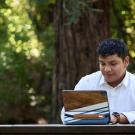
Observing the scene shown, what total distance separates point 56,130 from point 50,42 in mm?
11942

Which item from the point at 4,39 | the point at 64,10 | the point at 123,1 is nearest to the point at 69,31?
the point at 64,10

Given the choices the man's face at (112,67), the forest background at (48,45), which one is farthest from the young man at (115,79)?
the forest background at (48,45)

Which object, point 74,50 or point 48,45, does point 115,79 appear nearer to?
point 74,50

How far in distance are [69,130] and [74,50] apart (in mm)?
4577

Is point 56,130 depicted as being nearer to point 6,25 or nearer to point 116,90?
point 116,90

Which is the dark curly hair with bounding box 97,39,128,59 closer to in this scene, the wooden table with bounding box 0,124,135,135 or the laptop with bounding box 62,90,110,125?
the laptop with bounding box 62,90,110,125

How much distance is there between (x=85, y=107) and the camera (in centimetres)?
405

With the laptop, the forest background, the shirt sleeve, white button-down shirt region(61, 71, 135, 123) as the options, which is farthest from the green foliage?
the laptop

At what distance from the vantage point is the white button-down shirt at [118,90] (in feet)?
15.3

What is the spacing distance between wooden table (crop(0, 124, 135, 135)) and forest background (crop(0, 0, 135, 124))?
4.19m

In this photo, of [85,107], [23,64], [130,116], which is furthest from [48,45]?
[85,107]

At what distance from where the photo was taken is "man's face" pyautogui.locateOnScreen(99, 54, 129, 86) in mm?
4574

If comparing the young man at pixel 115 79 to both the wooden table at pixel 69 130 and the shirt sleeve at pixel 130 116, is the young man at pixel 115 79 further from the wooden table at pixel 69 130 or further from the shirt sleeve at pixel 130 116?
the wooden table at pixel 69 130

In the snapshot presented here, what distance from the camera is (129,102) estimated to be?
15.3ft
